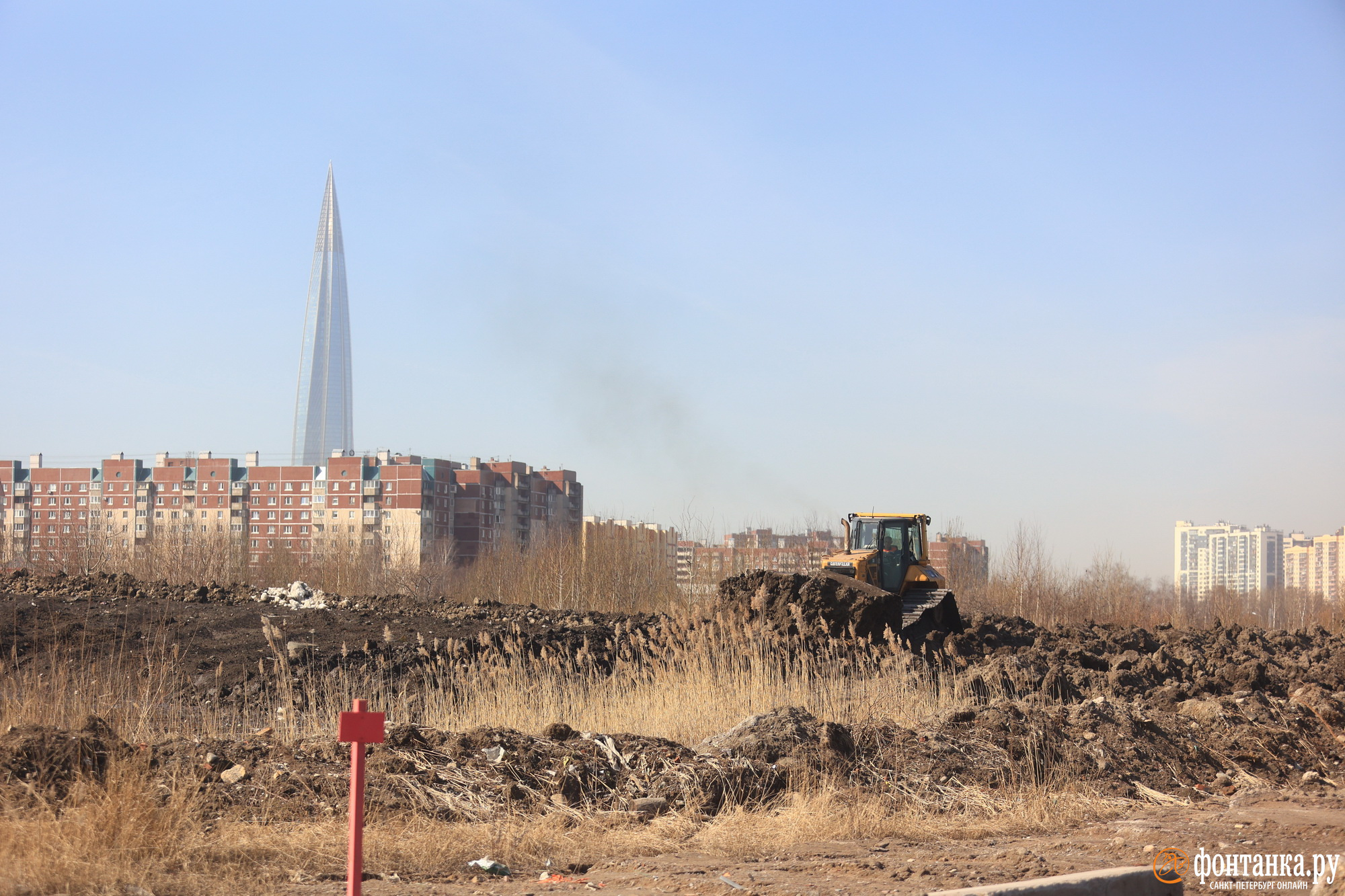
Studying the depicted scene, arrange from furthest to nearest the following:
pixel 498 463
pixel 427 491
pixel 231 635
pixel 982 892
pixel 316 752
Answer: pixel 498 463, pixel 427 491, pixel 231 635, pixel 316 752, pixel 982 892

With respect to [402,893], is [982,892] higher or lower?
higher

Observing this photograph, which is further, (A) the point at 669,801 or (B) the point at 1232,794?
(B) the point at 1232,794

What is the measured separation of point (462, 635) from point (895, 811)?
1080cm

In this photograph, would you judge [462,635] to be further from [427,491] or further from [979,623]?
[427,491]

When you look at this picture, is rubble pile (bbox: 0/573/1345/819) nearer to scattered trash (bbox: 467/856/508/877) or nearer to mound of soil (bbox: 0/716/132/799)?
mound of soil (bbox: 0/716/132/799)

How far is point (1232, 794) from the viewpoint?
8.76 metres

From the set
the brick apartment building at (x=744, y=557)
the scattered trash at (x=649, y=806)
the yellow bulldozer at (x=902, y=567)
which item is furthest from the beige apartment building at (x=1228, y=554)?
the scattered trash at (x=649, y=806)

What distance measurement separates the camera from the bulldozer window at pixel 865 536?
20.7 meters

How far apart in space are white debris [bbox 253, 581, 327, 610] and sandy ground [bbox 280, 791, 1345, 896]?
15403 mm

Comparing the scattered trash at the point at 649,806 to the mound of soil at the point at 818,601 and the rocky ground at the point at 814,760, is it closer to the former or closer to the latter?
the rocky ground at the point at 814,760

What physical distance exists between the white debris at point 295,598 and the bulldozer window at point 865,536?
428 inches

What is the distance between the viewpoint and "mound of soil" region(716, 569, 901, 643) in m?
16.0

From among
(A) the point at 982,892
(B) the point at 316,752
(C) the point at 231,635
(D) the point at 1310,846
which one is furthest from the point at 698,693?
(C) the point at 231,635

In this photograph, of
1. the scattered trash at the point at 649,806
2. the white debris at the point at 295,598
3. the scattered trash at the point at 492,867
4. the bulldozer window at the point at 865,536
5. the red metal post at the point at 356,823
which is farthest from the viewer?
the bulldozer window at the point at 865,536
